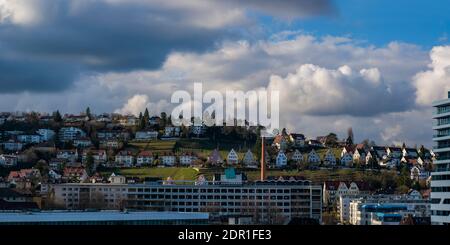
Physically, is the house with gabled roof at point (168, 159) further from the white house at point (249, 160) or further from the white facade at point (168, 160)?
the white house at point (249, 160)

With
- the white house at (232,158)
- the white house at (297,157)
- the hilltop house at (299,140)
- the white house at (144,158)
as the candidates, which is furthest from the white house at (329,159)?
the white house at (144,158)

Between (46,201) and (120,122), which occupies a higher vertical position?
(120,122)

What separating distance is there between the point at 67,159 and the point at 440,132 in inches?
2144

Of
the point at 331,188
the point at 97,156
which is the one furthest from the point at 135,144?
the point at 331,188

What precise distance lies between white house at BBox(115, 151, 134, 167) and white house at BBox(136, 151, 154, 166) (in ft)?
2.29

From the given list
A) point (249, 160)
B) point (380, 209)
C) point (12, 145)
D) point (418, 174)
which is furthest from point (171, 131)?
point (380, 209)

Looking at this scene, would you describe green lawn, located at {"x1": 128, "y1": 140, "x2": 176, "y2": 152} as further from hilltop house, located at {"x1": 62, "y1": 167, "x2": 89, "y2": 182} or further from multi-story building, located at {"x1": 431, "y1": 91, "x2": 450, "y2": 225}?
multi-story building, located at {"x1": 431, "y1": 91, "x2": 450, "y2": 225}

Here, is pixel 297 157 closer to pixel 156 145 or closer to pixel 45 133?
pixel 156 145

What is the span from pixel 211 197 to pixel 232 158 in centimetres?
2152

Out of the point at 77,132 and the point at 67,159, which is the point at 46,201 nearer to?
the point at 67,159

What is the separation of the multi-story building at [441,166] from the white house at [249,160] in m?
39.6

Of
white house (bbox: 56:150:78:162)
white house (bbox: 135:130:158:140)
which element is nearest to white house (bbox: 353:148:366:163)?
white house (bbox: 135:130:158:140)

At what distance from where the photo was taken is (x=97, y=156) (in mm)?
81812

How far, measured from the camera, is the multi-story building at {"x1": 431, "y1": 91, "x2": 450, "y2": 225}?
35.8 metres
